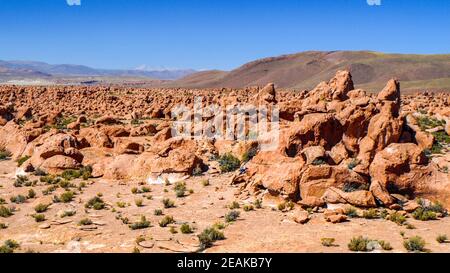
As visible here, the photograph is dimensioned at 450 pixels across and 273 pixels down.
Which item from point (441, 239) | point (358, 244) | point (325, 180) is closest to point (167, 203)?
point (325, 180)

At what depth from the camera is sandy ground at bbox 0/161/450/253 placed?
51.9 feet

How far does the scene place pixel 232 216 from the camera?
19016mm

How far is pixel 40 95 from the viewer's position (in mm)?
88625

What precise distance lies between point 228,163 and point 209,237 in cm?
1224

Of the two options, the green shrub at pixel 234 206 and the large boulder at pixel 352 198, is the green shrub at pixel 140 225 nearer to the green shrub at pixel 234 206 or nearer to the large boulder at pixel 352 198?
the green shrub at pixel 234 206

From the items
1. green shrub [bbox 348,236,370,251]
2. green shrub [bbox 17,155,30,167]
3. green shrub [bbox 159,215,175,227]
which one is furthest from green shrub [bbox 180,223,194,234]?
green shrub [bbox 17,155,30,167]

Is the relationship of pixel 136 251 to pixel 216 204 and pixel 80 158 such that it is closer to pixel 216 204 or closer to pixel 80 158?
pixel 216 204

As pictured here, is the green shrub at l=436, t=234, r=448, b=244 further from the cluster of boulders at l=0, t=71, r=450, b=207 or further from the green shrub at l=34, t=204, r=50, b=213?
the green shrub at l=34, t=204, r=50, b=213

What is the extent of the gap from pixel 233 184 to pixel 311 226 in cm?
744

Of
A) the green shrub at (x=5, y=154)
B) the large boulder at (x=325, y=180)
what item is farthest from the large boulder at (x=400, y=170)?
the green shrub at (x=5, y=154)

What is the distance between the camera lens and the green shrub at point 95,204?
20938 mm

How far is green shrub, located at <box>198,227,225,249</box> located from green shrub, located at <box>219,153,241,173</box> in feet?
34.4

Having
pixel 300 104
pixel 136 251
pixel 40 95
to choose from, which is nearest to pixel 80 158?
pixel 136 251

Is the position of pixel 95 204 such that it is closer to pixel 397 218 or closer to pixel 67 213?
pixel 67 213
